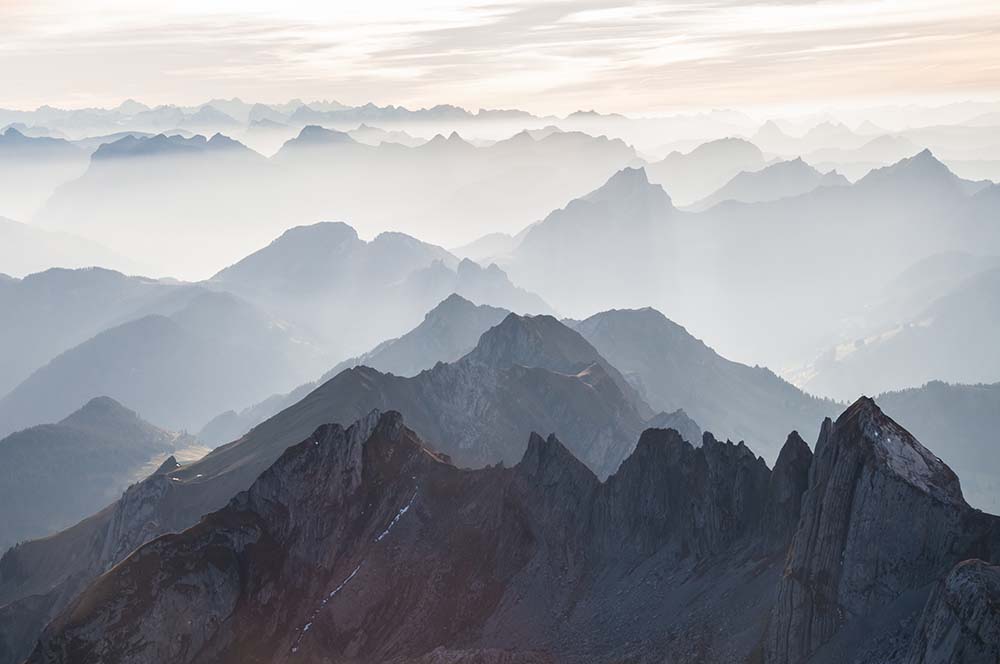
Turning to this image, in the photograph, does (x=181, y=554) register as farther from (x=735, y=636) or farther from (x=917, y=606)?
(x=917, y=606)

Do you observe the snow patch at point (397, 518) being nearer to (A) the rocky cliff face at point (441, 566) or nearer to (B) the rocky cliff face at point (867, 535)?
(A) the rocky cliff face at point (441, 566)

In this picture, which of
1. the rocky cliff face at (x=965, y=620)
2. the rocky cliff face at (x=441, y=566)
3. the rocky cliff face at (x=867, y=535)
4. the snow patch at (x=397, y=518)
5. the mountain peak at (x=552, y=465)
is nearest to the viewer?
the rocky cliff face at (x=965, y=620)

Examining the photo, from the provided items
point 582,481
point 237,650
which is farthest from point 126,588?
point 582,481

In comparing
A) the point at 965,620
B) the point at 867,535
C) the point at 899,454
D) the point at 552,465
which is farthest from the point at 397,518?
the point at 965,620

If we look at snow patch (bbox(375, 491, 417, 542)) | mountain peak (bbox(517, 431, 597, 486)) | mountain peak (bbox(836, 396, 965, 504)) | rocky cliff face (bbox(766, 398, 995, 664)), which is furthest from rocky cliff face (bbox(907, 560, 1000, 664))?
snow patch (bbox(375, 491, 417, 542))

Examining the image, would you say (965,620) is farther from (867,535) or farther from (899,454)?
(899,454)

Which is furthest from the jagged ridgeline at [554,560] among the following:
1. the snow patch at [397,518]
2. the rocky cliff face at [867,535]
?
the snow patch at [397,518]
